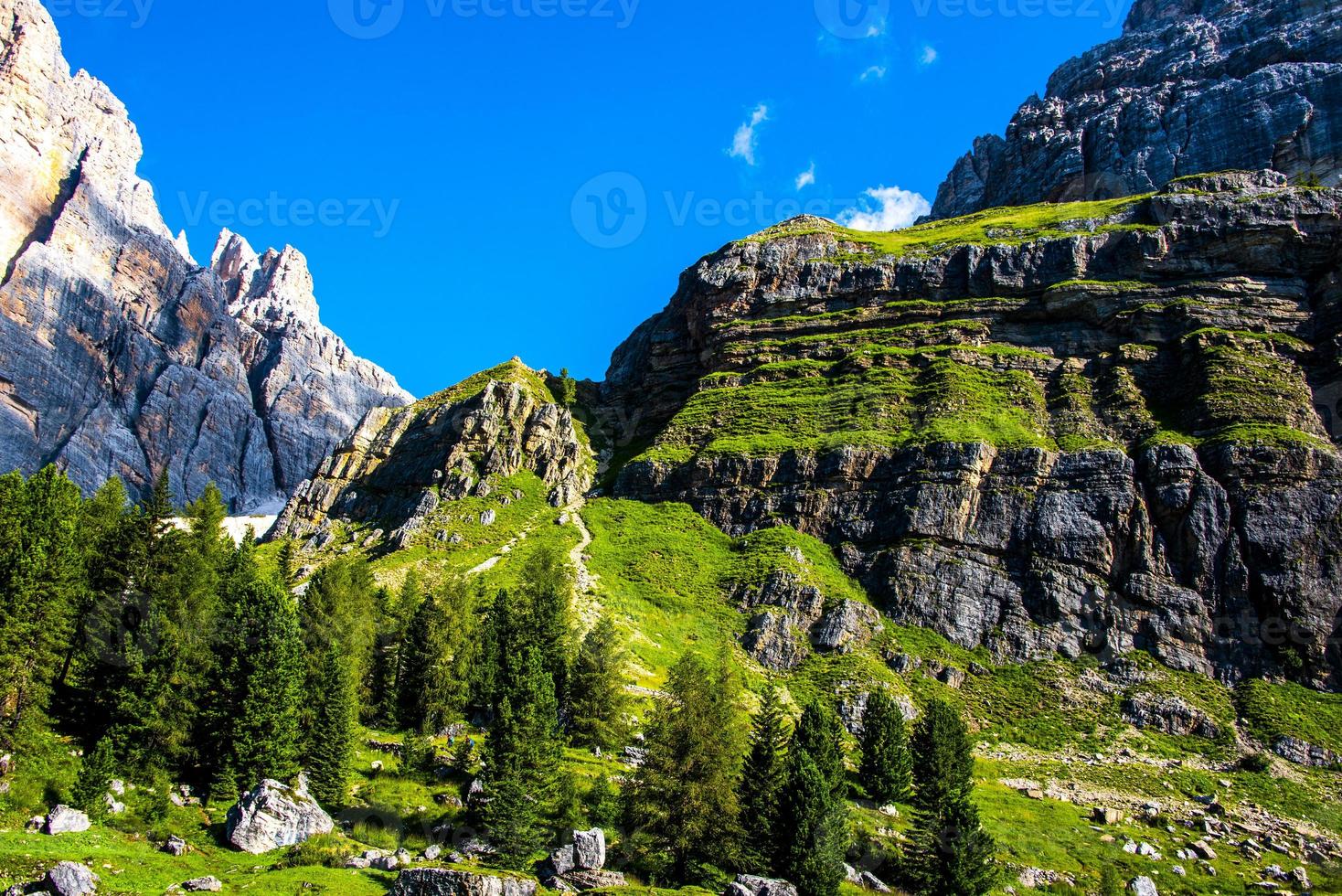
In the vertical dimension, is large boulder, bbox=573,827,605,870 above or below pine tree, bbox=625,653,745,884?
below

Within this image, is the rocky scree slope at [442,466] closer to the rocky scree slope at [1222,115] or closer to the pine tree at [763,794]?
the pine tree at [763,794]

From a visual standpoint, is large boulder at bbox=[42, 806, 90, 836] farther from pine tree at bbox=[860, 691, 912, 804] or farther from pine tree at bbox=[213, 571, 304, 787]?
pine tree at bbox=[860, 691, 912, 804]

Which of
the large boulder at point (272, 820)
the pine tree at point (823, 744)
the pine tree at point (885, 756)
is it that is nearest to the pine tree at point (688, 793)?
the pine tree at point (823, 744)

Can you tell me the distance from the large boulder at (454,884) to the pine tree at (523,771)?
9.04 metres

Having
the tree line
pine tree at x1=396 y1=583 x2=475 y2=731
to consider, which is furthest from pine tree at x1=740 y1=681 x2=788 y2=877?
pine tree at x1=396 y1=583 x2=475 y2=731

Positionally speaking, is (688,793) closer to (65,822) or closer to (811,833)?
(811,833)

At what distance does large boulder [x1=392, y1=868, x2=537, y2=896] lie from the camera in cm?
3266

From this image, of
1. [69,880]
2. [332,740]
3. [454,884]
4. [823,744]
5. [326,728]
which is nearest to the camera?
[69,880]

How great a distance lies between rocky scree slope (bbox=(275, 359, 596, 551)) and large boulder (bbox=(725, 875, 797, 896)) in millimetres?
73151

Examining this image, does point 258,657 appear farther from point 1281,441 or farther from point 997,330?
point 997,330

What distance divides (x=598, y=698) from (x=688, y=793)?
Result: 20.2 metres

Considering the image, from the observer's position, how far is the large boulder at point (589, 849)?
41.2 meters

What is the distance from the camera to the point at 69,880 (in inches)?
1209

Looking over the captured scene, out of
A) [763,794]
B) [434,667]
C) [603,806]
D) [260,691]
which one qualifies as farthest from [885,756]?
[260,691]
